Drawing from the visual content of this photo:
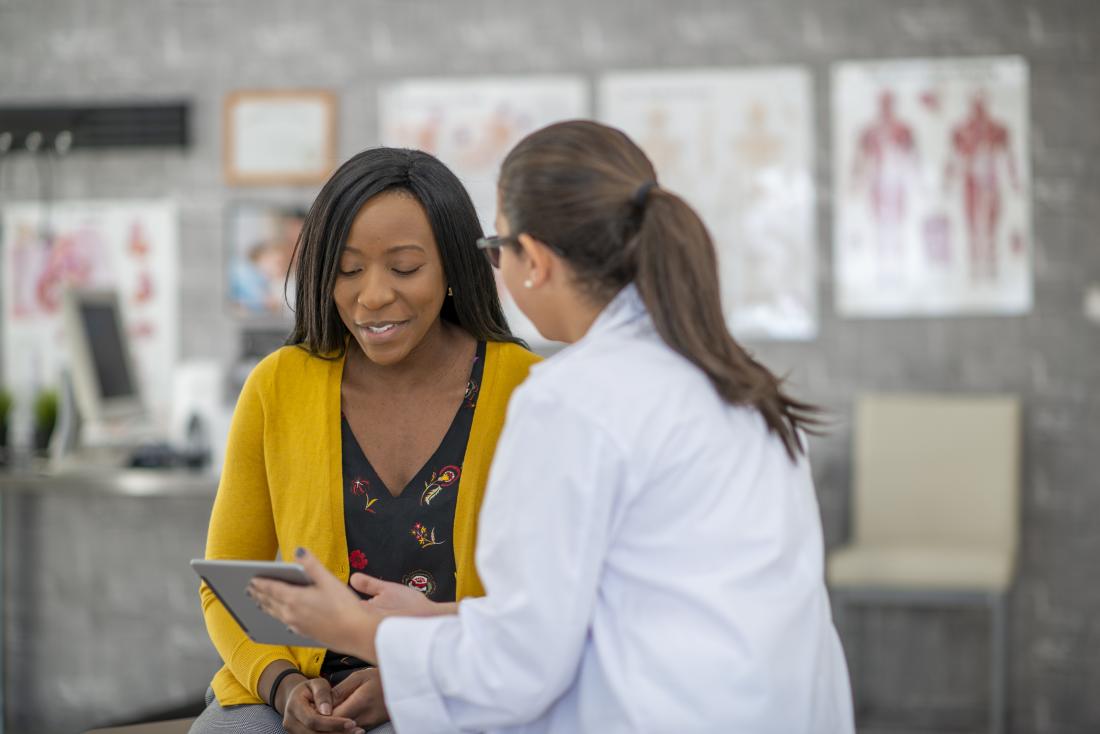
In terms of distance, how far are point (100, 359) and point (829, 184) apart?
2.34 m

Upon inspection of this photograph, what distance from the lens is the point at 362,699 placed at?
62.9 inches

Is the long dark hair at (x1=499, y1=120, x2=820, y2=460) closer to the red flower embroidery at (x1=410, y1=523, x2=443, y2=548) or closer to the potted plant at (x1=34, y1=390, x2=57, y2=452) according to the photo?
the red flower embroidery at (x1=410, y1=523, x2=443, y2=548)

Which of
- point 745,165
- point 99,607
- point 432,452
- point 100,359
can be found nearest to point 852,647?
point 745,165

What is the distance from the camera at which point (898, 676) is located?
163 inches

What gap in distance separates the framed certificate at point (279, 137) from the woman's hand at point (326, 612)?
10.7 feet

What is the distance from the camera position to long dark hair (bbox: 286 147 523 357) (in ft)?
5.53

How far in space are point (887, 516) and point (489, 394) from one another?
8.41ft

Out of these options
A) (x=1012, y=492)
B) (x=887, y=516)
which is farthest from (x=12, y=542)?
(x=1012, y=492)

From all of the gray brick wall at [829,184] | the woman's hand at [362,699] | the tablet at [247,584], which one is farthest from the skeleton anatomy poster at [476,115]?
the tablet at [247,584]

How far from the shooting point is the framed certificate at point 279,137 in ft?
14.7

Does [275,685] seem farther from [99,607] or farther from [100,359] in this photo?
[99,607]

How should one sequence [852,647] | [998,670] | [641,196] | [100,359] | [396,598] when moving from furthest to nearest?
[852,647], [100,359], [998,670], [396,598], [641,196]

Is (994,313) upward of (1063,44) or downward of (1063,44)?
downward

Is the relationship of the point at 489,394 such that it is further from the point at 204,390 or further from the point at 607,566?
the point at 204,390
